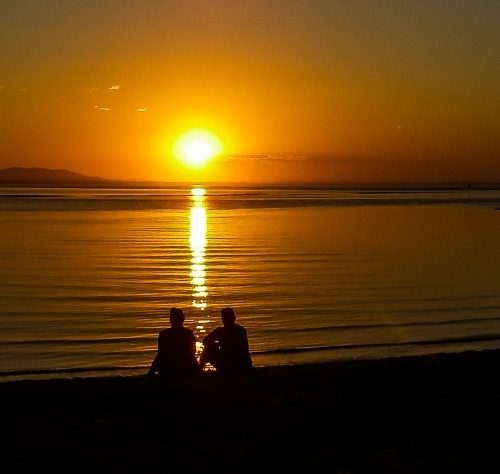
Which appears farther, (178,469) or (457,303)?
(457,303)

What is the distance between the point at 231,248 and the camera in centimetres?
3694

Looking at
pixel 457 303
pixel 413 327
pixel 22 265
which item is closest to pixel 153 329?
pixel 413 327

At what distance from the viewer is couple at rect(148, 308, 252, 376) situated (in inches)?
457

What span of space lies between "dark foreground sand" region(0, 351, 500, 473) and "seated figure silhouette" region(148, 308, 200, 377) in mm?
509

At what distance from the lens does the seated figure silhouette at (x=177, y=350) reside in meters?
11.6

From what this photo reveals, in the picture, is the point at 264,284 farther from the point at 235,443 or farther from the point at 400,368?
the point at 235,443

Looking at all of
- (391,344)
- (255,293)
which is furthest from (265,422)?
(255,293)

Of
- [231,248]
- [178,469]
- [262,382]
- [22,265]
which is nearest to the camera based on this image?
[178,469]

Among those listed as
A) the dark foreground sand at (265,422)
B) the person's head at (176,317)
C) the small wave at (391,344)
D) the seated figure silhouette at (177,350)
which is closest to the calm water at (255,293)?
the small wave at (391,344)

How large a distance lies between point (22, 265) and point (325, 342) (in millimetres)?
15998

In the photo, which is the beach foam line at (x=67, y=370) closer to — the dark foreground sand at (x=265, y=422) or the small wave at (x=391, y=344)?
the dark foreground sand at (x=265, y=422)

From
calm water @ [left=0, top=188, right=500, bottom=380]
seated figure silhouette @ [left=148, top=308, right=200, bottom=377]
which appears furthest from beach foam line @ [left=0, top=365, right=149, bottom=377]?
seated figure silhouette @ [left=148, top=308, right=200, bottom=377]

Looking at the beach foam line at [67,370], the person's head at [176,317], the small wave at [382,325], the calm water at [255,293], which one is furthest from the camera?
the small wave at [382,325]

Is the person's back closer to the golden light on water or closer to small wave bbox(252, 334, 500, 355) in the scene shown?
small wave bbox(252, 334, 500, 355)
